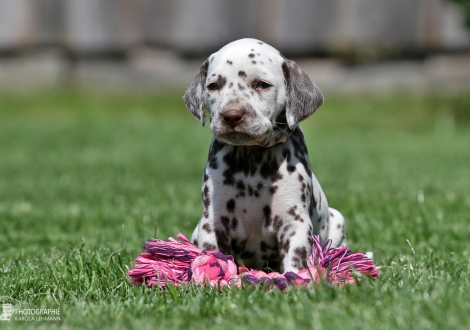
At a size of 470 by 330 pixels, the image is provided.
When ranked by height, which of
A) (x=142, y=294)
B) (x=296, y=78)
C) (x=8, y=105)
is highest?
(x=296, y=78)

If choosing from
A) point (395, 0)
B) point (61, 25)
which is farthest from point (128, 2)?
point (395, 0)

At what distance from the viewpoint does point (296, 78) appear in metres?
4.06

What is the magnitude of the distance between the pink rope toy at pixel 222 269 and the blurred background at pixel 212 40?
11.6 m

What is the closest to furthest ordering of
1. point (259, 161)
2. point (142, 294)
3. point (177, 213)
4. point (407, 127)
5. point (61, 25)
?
point (142, 294)
point (259, 161)
point (177, 213)
point (407, 127)
point (61, 25)

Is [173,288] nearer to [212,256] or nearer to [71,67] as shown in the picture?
[212,256]

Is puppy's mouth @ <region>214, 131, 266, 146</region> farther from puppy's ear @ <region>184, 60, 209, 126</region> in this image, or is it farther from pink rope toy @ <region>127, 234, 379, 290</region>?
pink rope toy @ <region>127, 234, 379, 290</region>

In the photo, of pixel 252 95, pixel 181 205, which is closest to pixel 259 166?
pixel 252 95

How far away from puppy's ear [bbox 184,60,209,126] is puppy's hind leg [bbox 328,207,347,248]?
1.02 meters

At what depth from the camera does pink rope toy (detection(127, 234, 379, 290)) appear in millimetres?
3611

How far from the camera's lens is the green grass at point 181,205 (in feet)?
10.3

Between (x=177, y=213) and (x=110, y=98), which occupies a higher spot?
(x=177, y=213)

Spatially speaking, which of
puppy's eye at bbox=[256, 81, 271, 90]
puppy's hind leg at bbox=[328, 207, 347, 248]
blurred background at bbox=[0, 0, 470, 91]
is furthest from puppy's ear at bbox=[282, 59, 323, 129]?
blurred background at bbox=[0, 0, 470, 91]

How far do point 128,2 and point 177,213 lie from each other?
998 cm

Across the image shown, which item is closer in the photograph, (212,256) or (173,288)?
(173,288)
